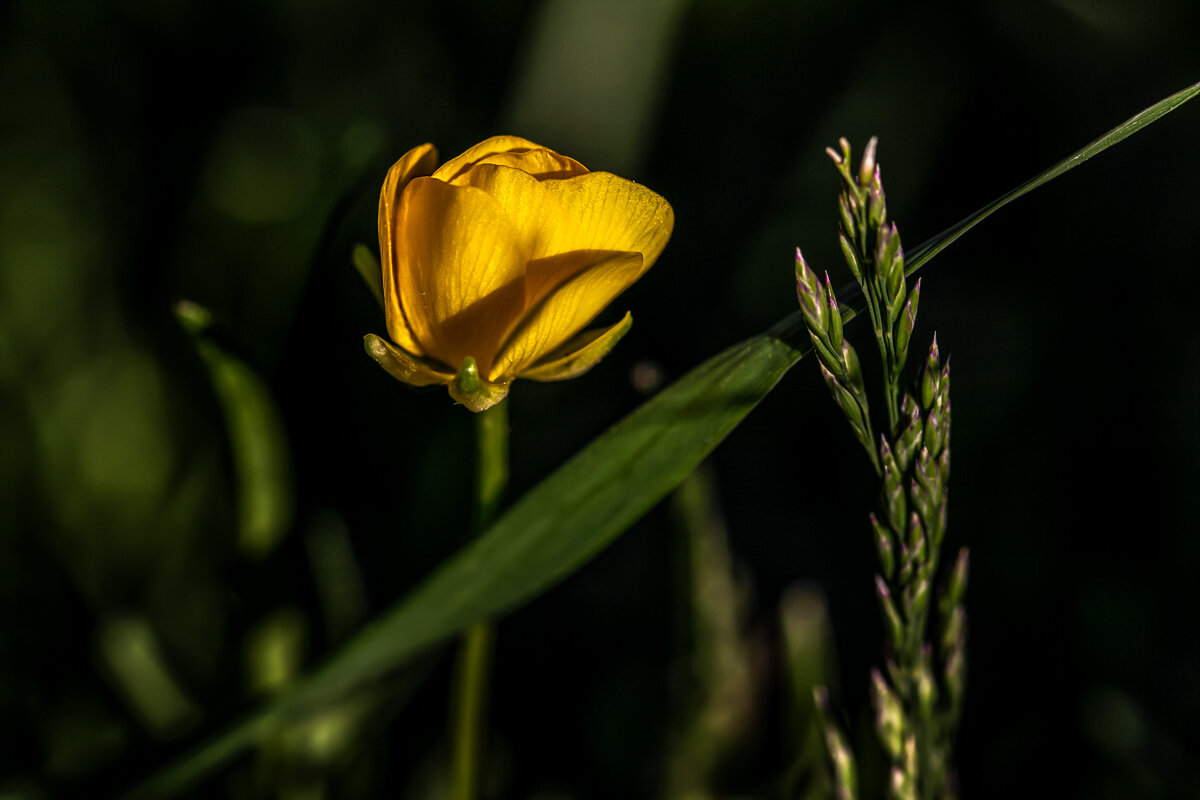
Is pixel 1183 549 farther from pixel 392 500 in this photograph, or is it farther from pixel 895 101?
pixel 392 500

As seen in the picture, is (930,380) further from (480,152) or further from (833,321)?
(480,152)

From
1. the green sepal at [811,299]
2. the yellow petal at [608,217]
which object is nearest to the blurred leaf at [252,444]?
the yellow petal at [608,217]

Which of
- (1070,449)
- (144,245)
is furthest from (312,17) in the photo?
(1070,449)

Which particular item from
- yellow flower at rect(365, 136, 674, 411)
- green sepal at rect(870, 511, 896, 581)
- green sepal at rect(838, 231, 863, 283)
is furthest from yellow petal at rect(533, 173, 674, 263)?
green sepal at rect(870, 511, 896, 581)

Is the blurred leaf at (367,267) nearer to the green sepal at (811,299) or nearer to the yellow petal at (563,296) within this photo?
the yellow petal at (563,296)

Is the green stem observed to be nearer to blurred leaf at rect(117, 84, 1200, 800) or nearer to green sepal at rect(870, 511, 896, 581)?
blurred leaf at rect(117, 84, 1200, 800)
